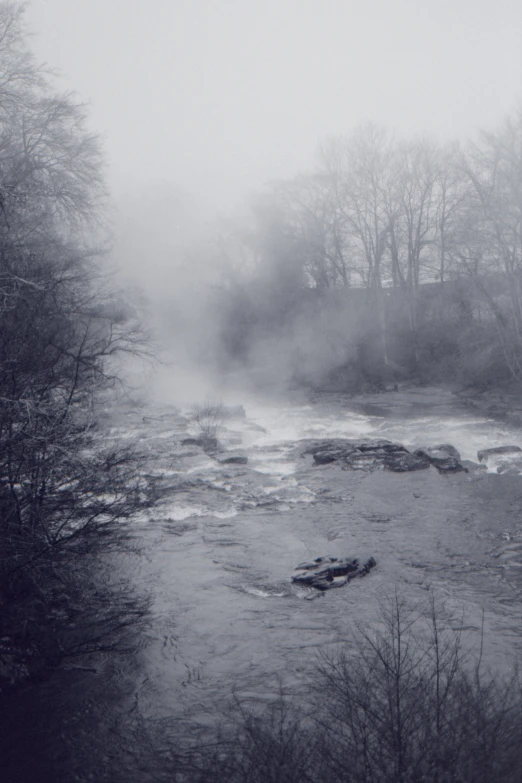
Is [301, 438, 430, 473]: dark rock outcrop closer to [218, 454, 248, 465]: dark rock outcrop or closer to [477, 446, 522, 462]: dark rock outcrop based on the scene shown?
[477, 446, 522, 462]: dark rock outcrop

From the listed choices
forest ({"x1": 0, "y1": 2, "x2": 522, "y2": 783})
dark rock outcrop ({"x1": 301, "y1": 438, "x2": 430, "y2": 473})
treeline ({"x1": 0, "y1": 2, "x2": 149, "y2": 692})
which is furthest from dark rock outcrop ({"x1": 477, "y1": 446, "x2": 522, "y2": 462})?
treeline ({"x1": 0, "y1": 2, "x2": 149, "y2": 692})

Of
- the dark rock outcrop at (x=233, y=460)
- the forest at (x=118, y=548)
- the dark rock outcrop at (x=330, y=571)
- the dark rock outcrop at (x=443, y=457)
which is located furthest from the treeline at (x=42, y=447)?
the dark rock outcrop at (x=443, y=457)

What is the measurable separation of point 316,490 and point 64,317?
6.46 metres

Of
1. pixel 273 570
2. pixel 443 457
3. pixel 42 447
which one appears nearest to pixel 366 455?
pixel 443 457

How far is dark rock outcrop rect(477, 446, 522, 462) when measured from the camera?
594 inches

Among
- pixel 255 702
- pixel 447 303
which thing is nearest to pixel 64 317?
pixel 255 702

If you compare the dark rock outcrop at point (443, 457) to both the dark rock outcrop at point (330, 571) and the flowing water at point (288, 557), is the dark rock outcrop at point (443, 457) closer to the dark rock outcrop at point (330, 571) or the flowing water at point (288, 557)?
the flowing water at point (288, 557)

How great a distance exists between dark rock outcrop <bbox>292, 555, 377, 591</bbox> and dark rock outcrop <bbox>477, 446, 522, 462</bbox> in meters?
7.00

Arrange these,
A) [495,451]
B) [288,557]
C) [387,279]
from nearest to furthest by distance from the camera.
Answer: [288,557]
[495,451]
[387,279]

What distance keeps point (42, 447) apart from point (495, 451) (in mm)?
12021

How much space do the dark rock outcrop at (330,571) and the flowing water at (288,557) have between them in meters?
0.16

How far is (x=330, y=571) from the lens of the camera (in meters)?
8.86

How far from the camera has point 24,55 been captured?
419 inches

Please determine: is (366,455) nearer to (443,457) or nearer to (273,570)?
(443,457)
